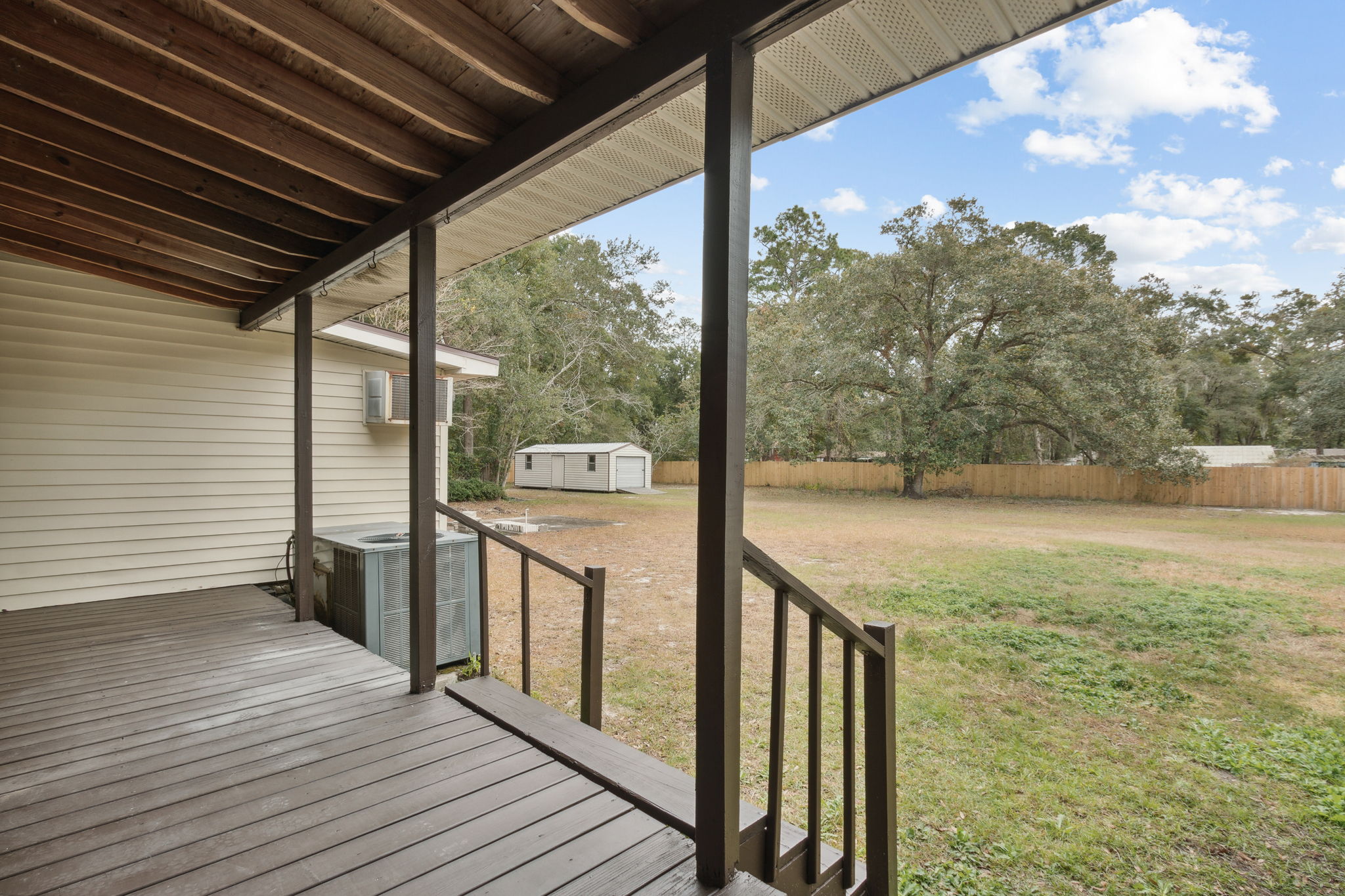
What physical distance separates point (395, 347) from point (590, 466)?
12.9 meters

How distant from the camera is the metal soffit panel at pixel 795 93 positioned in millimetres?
1233

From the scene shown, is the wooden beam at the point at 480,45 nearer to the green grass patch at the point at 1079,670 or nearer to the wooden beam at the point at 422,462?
the wooden beam at the point at 422,462

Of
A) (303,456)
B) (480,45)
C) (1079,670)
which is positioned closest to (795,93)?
(480,45)

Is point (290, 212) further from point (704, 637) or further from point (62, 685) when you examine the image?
point (704, 637)

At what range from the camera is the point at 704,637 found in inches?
53.9

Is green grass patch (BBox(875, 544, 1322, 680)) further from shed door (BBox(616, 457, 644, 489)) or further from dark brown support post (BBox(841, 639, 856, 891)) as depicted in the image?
shed door (BBox(616, 457, 644, 489))

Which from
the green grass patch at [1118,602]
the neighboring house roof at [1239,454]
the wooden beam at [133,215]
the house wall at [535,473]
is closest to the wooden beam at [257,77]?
the wooden beam at [133,215]

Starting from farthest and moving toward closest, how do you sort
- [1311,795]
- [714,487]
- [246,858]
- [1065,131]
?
[1065,131], [1311,795], [246,858], [714,487]

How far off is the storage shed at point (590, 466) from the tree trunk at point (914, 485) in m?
7.59

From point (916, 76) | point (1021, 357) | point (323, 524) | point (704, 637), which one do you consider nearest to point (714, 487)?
point (704, 637)

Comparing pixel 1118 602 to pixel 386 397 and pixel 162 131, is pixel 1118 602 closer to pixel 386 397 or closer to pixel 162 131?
pixel 386 397

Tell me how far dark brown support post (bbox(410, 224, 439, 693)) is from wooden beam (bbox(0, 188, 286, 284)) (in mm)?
1364

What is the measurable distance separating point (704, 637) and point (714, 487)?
353mm

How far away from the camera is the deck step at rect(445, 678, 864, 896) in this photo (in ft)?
5.19
